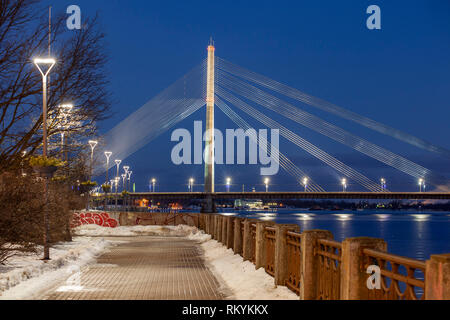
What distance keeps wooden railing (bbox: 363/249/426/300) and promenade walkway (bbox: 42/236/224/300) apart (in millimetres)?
4400

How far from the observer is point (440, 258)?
201 inches

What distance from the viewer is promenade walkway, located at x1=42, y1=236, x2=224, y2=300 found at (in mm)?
11125

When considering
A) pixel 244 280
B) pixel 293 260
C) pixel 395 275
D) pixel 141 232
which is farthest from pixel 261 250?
pixel 141 232

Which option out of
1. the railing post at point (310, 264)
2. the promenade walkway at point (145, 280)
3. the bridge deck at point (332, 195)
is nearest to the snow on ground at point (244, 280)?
the promenade walkway at point (145, 280)

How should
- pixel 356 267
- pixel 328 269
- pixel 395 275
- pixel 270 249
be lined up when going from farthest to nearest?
1. pixel 270 249
2. pixel 328 269
3. pixel 356 267
4. pixel 395 275

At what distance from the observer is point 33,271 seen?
13664 mm

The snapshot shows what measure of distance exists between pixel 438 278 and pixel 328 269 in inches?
138

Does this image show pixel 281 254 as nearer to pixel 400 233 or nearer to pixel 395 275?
pixel 395 275

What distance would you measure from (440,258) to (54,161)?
556 inches

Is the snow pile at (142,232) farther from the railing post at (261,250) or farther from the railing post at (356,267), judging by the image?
the railing post at (356,267)

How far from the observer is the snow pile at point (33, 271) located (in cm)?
1120
